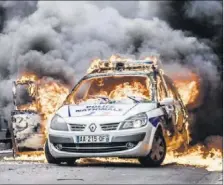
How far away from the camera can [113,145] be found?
1081 centimetres

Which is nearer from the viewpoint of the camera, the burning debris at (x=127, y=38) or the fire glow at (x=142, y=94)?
the fire glow at (x=142, y=94)

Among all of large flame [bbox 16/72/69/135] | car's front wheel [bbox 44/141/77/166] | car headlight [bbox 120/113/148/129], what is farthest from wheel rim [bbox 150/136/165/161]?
large flame [bbox 16/72/69/135]

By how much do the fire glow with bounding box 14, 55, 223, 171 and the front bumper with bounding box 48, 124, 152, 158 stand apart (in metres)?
1.23

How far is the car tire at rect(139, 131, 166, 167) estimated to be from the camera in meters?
11.0

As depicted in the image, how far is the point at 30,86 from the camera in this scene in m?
15.4

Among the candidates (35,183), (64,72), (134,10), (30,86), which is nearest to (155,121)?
(35,183)

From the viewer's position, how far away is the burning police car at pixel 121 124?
10820 millimetres

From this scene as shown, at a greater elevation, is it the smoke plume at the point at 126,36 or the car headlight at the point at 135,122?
the smoke plume at the point at 126,36

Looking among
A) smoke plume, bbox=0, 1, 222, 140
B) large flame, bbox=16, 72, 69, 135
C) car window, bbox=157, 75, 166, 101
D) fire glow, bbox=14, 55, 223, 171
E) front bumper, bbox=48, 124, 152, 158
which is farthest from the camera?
smoke plume, bbox=0, 1, 222, 140

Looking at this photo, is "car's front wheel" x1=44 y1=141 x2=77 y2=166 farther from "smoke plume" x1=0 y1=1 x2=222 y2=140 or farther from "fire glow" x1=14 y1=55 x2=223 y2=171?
"smoke plume" x1=0 y1=1 x2=222 y2=140

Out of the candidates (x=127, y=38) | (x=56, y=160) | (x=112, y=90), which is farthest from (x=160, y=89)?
(x=127, y=38)

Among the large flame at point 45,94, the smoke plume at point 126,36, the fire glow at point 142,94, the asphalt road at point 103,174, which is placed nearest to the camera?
the asphalt road at point 103,174

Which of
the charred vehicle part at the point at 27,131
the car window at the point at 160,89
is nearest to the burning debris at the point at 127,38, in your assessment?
the charred vehicle part at the point at 27,131

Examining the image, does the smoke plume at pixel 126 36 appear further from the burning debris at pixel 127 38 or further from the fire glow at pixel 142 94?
the fire glow at pixel 142 94
